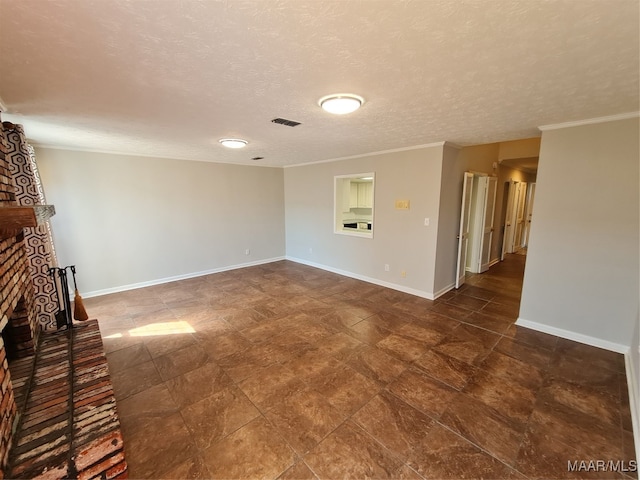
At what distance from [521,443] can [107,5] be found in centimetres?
334

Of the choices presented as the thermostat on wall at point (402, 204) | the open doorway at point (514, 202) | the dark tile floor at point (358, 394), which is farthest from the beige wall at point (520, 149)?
the dark tile floor at point (358, 394)

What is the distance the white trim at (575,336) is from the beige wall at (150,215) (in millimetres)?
5328

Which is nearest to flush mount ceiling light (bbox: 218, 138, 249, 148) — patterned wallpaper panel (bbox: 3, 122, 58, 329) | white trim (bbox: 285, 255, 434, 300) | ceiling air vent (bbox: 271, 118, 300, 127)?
ceiling air vent (bbox: 271, 118, 300, 127)

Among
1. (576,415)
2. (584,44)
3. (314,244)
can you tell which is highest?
(584,44)

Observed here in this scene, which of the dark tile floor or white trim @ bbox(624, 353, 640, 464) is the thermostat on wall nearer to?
the dark tile floor

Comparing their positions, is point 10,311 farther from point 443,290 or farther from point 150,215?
point 443,290

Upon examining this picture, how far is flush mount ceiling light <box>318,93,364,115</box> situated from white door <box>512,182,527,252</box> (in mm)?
6750

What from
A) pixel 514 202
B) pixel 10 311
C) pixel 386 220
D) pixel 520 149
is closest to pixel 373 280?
pixel 386 220

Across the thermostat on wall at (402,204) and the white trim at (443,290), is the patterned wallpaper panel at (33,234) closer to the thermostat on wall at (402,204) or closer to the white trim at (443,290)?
the thermostat on wall at (402,204)

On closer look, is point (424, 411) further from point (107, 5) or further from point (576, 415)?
point (107, 5)

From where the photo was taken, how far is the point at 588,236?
2756 mm

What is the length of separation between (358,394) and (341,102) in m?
2.42

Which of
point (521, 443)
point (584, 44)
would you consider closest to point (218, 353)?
point (521, 443)

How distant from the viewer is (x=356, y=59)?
150 centimetres
